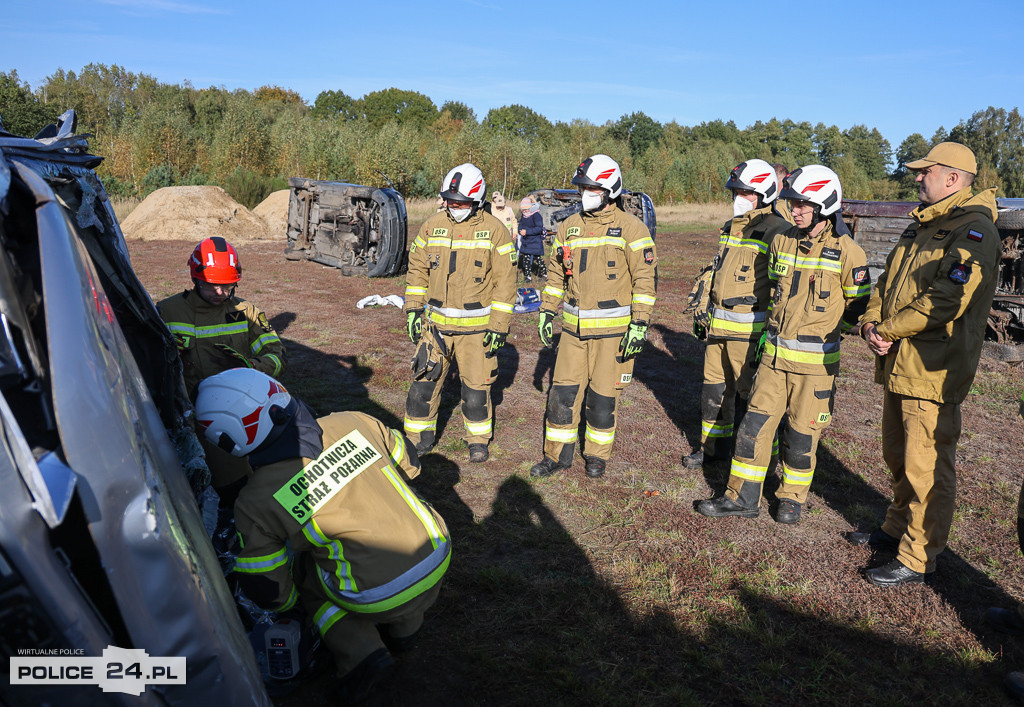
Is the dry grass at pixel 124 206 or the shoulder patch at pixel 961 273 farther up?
the shoulder patch at pixel 961 273

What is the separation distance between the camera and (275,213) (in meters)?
23.1

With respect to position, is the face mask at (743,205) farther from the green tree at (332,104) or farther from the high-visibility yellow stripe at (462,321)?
the green tree at (332,104)

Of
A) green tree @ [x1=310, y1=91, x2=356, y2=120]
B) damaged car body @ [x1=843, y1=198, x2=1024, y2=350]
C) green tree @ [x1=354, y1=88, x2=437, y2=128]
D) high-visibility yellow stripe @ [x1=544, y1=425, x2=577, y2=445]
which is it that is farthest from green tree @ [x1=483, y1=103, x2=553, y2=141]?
high-visibility yellow stripe @ [x1=544, y1=425, x2=577, y2=445]

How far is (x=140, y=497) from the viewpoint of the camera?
66.5 inches

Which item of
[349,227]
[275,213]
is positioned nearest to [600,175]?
[349,227]

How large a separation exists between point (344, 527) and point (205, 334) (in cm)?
197

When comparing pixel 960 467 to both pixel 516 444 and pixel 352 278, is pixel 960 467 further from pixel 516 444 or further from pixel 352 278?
pixel 352 278

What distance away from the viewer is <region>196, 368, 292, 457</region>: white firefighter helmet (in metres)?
2.68

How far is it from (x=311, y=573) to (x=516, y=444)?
3126mm

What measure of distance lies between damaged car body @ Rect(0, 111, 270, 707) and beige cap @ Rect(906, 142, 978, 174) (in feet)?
12.8

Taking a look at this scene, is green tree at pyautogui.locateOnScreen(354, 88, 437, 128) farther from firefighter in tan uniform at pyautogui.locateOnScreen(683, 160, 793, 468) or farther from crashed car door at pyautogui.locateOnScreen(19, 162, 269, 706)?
crashed car door at pyautogui.locateOnScreen(19, 162, 269, 706)

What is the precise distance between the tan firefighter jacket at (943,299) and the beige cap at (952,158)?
0.14m

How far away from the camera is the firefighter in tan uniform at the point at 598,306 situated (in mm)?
5168

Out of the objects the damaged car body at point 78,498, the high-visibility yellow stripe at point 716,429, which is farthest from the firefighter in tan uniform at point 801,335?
the damaged car body at point 78,498
